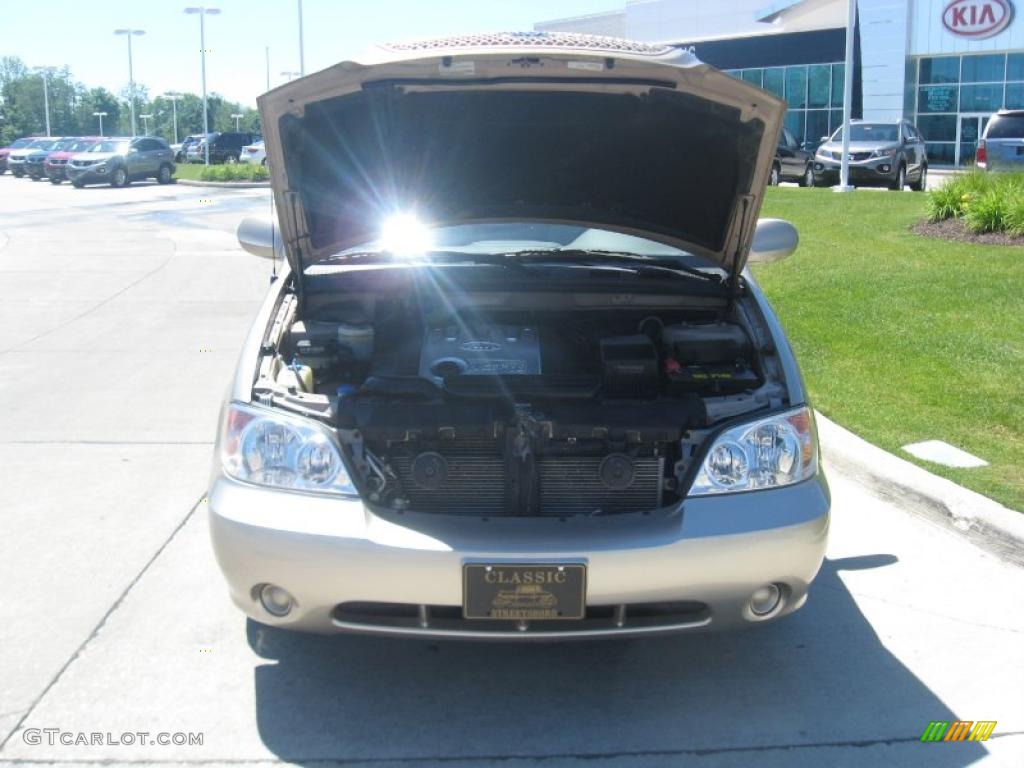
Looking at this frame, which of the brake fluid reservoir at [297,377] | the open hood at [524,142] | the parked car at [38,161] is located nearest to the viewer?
the open hood at [524,142]

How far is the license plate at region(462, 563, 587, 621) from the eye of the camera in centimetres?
337

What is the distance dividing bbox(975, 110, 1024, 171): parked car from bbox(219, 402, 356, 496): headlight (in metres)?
15.0

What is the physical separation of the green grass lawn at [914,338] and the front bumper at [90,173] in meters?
30.2

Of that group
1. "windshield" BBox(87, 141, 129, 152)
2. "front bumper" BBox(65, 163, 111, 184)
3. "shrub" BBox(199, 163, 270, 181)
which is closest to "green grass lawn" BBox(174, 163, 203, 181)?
"shrub" BBox(199, 163, 270, 181)

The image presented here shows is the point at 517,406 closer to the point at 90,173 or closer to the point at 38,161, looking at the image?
the point at 90,173

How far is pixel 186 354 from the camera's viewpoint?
9.35m

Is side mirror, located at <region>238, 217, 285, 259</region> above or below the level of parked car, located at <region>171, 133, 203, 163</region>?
below

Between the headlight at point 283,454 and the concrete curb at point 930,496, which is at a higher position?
the headlight at point 283,454

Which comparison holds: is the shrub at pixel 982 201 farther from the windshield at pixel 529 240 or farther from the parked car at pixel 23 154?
the parked car at pixel 23 154

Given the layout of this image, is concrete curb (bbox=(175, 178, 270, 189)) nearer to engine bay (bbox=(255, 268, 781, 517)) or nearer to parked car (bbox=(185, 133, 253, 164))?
parked car (bbox=(185, 133, 253, 164))

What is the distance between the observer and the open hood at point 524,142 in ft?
12.4

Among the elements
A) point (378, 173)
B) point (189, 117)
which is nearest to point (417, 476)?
point (378, 173)

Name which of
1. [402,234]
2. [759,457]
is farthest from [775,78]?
[759,457]

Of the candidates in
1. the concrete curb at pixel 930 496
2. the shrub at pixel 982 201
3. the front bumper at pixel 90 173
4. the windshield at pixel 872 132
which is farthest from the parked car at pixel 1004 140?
the front bumper at pixel 90 173
